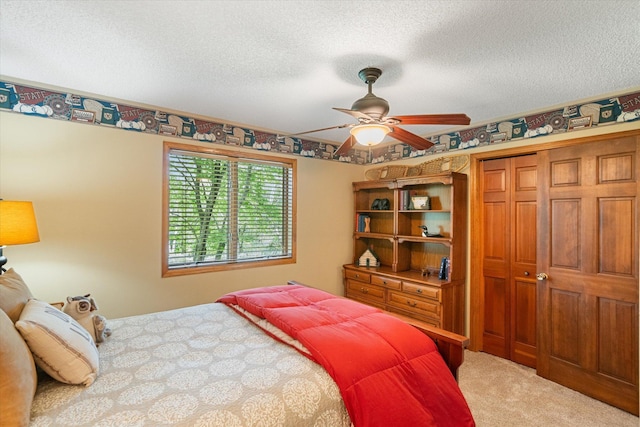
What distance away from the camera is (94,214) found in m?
2.71

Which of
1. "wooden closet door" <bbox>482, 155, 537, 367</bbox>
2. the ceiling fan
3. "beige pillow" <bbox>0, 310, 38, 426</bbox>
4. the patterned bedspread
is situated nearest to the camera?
"beige pillow" <bbox>0, 310, 38, 426</bbox>

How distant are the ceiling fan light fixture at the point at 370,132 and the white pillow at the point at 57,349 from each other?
1.96 meters

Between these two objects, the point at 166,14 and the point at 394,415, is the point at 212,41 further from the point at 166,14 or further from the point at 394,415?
the point at 394,415

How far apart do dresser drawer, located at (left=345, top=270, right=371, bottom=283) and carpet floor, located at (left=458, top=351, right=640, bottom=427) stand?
144 cm

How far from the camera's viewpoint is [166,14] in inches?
63.2

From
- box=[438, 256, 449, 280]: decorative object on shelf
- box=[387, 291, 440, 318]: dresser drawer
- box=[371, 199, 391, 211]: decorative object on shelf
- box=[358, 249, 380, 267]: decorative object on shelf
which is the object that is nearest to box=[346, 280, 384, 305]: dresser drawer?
box=[387, 291, 440, 318]: dresser drawer

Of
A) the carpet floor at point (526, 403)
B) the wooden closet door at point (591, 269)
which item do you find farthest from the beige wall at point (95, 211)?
the carpet floor at point (526, 403)

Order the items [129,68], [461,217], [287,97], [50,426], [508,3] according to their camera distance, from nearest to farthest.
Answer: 1. [50,426]
2. [508,3]
3. [129,68]
4. [287,97]
5. [461,217]

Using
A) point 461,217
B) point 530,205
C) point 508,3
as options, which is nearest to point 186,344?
point 508,3

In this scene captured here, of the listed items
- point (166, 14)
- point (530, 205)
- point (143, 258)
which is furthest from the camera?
point (530, 205)

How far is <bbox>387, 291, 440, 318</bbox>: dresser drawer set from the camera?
326cm

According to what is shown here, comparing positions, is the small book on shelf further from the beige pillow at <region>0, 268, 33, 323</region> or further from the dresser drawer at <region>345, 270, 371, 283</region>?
the beige pillow at <region>0, 268, 33, 323</region>

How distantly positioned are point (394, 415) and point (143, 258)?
102 inches

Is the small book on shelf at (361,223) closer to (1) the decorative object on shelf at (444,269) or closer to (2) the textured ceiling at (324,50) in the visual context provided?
(1) the decorative object on shelf at (444,269)
